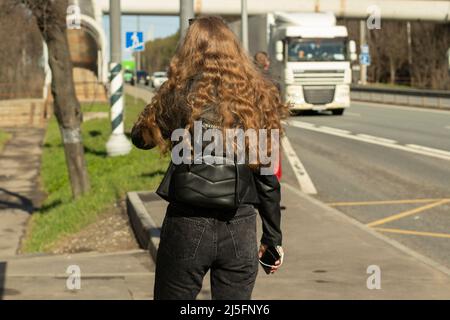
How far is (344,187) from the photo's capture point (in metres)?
14.2

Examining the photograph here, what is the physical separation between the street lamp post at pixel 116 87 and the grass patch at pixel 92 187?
28cm

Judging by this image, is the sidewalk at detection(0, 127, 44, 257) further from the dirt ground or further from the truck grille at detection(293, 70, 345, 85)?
the truck grille at detection(293, 70, 345, 85)

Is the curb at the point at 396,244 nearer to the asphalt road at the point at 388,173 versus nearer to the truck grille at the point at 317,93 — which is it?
the asphalt road at the point at 388,173

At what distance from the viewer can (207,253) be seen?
3.79 meters

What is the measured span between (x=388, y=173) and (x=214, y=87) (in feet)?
39.8


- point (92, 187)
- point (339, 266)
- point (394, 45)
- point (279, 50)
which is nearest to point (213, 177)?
Answer: point (339, 266)

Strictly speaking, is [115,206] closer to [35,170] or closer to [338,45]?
[35,170]

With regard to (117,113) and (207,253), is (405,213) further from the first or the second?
(117,113)

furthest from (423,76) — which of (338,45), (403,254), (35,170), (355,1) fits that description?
(403,254)

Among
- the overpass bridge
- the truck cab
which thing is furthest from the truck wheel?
the overpass bridge

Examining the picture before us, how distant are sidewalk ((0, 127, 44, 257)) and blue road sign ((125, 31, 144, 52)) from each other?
4284mm

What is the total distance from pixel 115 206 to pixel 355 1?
141ft

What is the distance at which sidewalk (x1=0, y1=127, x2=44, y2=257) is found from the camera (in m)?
13.9

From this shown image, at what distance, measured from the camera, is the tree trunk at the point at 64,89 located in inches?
559
